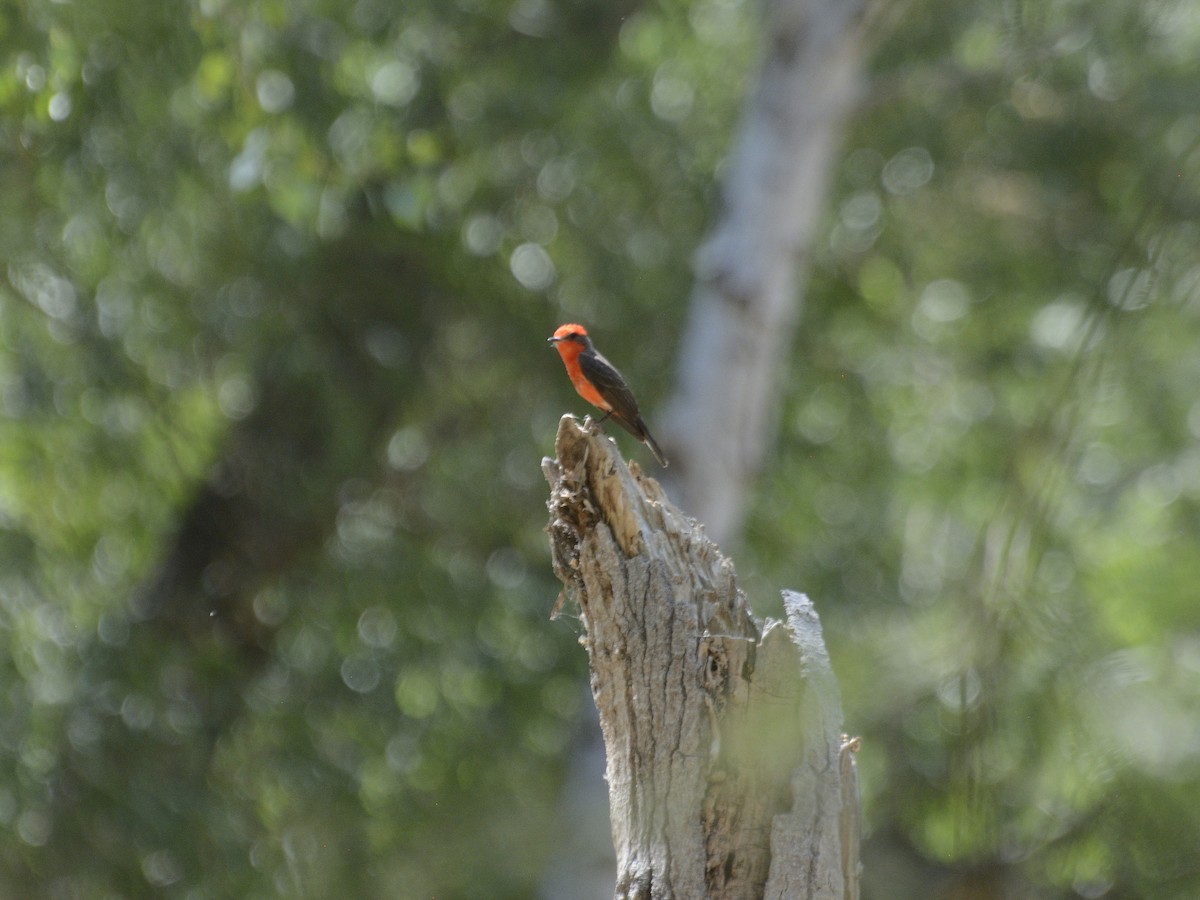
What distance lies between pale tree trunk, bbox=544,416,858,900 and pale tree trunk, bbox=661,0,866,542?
136 inches

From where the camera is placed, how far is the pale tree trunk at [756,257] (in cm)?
666

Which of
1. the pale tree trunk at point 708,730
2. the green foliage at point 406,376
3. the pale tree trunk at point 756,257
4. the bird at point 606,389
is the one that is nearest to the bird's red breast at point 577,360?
the bird at point 606,389

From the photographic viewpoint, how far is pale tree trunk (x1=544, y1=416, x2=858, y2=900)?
282cm

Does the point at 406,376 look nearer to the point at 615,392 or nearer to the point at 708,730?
the point at 615,392

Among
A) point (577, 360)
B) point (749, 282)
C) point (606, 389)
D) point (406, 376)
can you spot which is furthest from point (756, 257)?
point (406, 376)

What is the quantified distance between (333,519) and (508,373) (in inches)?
58.4

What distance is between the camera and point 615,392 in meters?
4.73

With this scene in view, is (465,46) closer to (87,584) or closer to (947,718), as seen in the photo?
(87,584)

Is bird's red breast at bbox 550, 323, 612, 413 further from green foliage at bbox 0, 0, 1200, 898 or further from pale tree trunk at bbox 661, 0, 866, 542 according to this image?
pale tree trunk at bbox 661, 0, 866, 542

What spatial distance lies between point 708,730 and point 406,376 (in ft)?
19.0

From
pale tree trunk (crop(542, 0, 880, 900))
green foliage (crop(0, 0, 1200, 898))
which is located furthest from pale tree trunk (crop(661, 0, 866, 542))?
green foliage (crop(0, 0, 1200, 898))

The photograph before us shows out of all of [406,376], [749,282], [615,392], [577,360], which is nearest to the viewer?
[615,392]

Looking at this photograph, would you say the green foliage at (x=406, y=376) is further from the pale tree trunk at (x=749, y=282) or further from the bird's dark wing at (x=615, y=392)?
the bird's dark wing at (x=615, y=392)

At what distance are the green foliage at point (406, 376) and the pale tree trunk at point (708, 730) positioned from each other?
9.53ft
